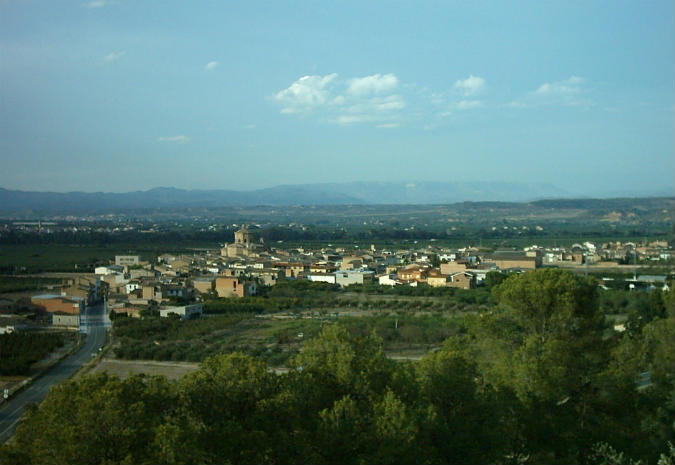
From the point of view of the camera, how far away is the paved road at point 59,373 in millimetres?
9605

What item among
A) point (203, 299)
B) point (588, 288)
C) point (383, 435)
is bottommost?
point (203, 299)

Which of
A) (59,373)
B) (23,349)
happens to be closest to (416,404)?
(59,373)

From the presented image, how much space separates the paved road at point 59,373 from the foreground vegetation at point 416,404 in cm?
474

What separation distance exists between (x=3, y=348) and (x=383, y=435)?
1120cm

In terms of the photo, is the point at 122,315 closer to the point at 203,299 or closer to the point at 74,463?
the point at 203,299

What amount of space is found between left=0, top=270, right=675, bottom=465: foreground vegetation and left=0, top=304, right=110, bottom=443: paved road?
474 cm

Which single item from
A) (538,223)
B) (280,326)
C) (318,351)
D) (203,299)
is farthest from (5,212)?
(538,223)

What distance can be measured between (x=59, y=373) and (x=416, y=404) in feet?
29.5

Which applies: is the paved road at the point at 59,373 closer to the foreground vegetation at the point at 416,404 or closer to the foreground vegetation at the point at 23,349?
the foreground vegetation at the point at 23,349

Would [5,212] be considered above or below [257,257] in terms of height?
above

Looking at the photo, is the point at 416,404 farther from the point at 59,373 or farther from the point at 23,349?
the point at 23,349

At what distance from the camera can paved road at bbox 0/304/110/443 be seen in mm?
9605

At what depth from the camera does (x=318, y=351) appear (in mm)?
6414

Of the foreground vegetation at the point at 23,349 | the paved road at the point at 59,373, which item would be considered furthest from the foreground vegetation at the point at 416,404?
the foreground vegetation at the point at 23,349
